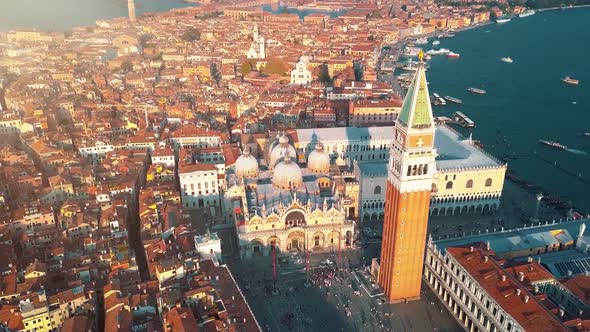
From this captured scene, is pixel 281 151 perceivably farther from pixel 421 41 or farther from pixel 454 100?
pixel 421 41

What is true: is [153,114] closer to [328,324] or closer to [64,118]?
[64,118]

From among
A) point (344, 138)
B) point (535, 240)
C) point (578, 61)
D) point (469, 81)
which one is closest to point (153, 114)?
point (344, 138)

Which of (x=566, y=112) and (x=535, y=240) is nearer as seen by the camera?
(x=535, y=240)

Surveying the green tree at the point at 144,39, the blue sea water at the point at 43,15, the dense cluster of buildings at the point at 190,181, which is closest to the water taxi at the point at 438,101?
the dense cluster of buildings at the point at 190,181

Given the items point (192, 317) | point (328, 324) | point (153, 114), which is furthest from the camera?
point (153, 114)

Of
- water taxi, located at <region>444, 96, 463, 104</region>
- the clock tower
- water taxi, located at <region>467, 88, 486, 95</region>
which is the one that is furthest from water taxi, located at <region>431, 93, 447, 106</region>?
the clock tower
